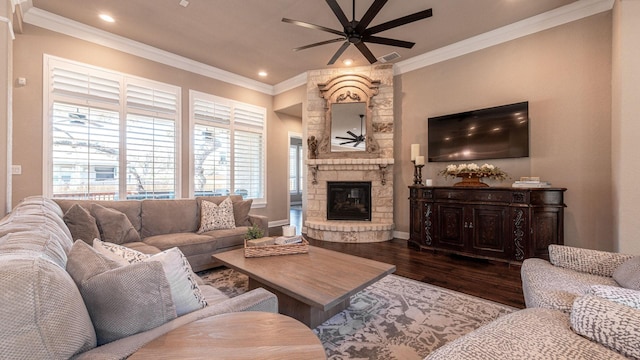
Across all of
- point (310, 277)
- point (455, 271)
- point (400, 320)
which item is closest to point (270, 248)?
point (310, 277)

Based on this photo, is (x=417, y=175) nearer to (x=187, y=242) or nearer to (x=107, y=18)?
(x=187, y=242)

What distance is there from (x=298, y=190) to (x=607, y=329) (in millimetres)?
9846

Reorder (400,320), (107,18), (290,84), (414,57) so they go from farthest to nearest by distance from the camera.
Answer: (290,84) → (414,57) → (107,18) → (400,320)

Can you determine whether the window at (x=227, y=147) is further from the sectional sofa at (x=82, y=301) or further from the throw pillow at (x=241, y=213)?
the sectional sofa at (x=82, y=301)

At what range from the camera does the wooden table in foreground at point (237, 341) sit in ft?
2.63

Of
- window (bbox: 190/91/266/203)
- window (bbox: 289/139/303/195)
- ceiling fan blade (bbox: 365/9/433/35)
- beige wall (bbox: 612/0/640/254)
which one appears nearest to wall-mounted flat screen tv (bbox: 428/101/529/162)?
beige wall (bbox: 612/0/640/254)

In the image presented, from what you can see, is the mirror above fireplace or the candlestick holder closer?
the candlestick holder

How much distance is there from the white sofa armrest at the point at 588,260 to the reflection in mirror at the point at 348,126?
343cm

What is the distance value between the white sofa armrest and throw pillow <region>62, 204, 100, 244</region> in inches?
153

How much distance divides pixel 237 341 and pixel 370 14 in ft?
9.60

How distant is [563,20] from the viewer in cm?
338

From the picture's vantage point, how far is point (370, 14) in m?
2.65

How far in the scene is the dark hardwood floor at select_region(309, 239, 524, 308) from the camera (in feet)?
8.57

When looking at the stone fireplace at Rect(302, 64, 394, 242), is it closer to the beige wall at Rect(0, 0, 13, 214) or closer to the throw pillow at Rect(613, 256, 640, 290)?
the throw pillow at Rect(613, 256, 640, 290)
